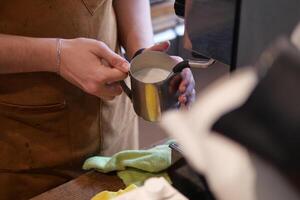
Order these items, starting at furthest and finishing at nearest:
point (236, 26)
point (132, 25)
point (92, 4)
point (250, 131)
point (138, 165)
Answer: point (132, 25) < point (92, 4) < point (138, 165) < point (236, 26) < point (250, 131)

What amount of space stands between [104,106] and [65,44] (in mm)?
198

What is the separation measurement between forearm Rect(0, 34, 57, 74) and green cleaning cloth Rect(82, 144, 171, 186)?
21 centimetres

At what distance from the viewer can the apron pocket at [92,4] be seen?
0.94 meters

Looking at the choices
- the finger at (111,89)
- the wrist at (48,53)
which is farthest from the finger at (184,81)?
the wrist at (48,53)

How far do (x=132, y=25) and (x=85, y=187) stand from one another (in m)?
0.41

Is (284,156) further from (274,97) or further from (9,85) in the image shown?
(9,85)

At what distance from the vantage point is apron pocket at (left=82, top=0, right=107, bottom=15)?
944 millimetres

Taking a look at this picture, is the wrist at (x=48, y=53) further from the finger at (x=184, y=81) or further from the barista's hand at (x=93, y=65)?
the finger at (x=184, y=81)

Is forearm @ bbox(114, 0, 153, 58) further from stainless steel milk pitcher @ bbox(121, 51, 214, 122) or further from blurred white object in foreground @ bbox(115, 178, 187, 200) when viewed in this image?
blurred white object in foreground @ bbox(115, 178, 187, 200)

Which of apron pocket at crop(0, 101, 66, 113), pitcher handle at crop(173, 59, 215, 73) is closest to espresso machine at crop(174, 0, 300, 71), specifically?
pitcher handle at crop(173, 59, 215, 73)

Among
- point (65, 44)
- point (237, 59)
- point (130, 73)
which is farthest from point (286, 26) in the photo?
point (65, 44)

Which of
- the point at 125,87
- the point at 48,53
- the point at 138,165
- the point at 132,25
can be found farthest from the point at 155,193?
the point at 132,25

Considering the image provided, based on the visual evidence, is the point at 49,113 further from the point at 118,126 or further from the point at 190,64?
the point at 190,64

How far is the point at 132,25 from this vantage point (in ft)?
3.52
